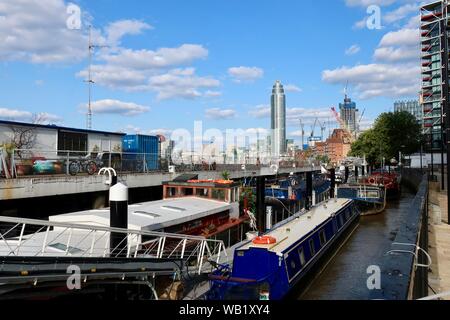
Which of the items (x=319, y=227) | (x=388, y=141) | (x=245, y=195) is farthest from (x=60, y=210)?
(x=388, y=141)

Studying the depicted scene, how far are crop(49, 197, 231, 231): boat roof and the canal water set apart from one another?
5.69 meters

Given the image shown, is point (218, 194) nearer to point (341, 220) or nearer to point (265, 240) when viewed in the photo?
point (265, 240)

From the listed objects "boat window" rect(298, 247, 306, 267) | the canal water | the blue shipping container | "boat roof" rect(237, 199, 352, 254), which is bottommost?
the canal water

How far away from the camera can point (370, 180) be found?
46656 mm

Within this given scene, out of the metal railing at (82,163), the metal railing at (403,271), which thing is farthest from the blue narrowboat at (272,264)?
the metal railing at (82,163)

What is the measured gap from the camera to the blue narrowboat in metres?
11.5

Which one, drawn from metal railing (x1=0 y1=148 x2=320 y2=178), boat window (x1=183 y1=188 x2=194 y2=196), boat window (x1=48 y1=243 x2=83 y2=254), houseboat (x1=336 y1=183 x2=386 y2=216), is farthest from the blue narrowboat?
houseboat (x1=336 y1=183 x2=386 y2=216)

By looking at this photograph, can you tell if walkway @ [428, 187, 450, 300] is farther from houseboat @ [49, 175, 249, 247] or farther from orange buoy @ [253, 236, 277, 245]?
houseboat @ [49, 175, 249, 247]

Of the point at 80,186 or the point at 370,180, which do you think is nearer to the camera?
the point at 80,186

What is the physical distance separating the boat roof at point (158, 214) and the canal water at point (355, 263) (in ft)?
18.7
